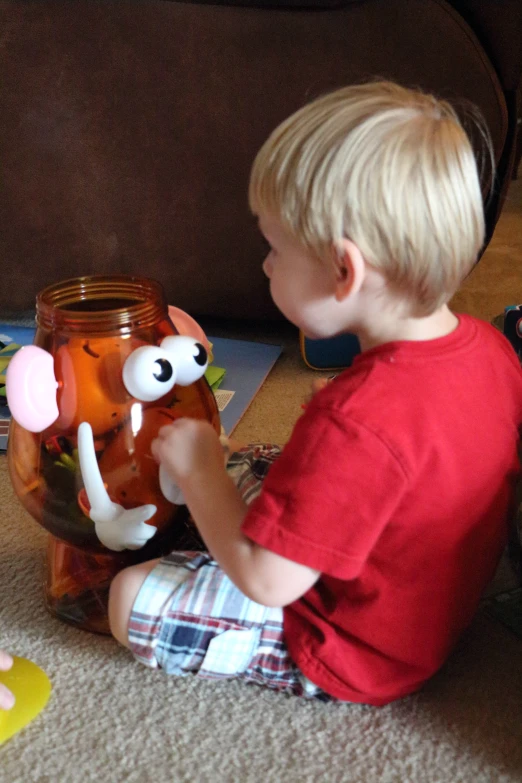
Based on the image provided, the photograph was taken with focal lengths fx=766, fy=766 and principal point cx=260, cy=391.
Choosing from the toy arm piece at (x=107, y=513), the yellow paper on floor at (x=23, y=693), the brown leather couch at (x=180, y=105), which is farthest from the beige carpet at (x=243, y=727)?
the brown leather couch at (x=180, y=105)

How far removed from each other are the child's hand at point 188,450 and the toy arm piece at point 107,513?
2.4 inches

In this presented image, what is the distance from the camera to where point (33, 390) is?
2.21 feet

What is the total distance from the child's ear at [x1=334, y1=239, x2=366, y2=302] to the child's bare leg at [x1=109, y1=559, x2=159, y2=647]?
1.02ft

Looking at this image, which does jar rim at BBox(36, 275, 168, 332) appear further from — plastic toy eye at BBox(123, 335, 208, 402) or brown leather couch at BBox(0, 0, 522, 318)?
brown leather couch at BBox(0, 0, 522, 318)

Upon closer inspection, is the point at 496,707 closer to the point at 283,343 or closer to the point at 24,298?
the point at 283,343

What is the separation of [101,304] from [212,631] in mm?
339

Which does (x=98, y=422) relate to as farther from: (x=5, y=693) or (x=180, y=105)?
(x=180, y=105)

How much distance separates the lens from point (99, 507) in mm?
692

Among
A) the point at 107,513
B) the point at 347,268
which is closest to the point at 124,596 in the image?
the point at 107,513

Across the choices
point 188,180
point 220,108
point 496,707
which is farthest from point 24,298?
point 496,707

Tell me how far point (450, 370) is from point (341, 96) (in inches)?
9.1

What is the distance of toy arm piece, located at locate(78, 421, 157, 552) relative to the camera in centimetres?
68

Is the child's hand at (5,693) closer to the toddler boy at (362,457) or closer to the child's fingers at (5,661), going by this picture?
the child's fingers at (5,661)

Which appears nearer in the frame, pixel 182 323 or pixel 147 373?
pixel 147 373
